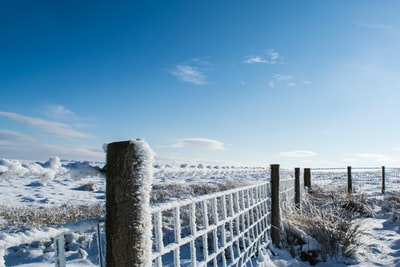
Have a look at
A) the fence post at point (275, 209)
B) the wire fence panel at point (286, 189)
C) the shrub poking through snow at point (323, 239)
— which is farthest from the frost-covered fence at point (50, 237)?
the wire fence panel at point (286, 189)

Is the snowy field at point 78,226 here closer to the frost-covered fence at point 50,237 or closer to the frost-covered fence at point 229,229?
the frost-covered fence at point 50,237

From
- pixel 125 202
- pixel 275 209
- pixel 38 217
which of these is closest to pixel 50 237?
pixel 125 202

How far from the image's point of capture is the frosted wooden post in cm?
151

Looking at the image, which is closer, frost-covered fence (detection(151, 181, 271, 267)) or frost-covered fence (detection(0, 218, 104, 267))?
frost-covered fence (detection(0, 218, 104, 267))

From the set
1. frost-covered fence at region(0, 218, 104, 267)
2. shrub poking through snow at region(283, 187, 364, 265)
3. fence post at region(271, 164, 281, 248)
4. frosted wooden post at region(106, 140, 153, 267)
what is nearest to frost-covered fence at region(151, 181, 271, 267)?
fence post at region(271, 164, 281, 248)

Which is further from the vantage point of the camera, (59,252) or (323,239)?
(323,239)

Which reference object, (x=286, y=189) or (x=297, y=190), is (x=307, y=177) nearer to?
(x=297, y=190)

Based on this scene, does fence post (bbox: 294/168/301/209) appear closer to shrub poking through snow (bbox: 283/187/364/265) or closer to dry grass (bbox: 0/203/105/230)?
shrub poking through snow (bbox: 283/187/364/265)

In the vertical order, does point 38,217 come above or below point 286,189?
below

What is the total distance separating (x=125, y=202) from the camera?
4.96 ft

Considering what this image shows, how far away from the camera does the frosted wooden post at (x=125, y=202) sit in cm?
151

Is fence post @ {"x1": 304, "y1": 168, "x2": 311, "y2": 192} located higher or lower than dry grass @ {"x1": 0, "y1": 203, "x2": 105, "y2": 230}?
higher

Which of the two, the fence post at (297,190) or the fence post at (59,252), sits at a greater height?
the fence post at (59,252)

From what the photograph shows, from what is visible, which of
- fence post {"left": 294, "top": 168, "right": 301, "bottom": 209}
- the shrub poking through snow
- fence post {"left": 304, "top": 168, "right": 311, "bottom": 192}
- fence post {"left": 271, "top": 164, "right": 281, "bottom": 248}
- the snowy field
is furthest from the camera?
fence post {"left": 304, "top": 168, "right": 311, "bottom": 192}
